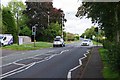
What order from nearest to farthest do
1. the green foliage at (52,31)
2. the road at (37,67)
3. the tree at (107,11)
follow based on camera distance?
1. the road at (37,67)
2. the tree at (107,11)
3. the green foliage at (52,31)

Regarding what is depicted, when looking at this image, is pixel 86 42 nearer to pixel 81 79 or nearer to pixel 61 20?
pixel 61 20

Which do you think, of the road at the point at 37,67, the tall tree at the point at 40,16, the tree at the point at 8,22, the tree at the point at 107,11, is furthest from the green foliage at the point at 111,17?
the tall tree at the point at 40,16

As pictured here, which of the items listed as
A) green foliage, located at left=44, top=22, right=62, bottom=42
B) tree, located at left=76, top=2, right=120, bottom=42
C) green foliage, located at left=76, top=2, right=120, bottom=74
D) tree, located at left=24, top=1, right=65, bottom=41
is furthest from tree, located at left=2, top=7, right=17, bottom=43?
tree, located at left=76, top=2, right=120, bottom=42

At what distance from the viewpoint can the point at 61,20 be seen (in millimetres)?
109938

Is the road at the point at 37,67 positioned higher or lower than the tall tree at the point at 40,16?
lower

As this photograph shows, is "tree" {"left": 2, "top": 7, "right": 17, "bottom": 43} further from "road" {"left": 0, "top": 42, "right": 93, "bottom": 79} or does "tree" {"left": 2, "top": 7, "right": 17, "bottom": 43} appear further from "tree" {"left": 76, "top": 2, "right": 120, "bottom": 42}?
"tree" {"left": 76, "top": 2, "right": 120, "bottom": 42}

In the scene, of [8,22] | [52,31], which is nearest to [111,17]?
[8,22]

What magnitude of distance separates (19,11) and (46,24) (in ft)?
88.8

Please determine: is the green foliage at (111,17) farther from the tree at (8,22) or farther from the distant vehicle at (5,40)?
the tree at (8,22)

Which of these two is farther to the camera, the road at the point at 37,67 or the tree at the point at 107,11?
the tree at the point at 107,11

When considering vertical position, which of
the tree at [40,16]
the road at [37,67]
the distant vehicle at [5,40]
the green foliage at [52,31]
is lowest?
the road at [37,67]

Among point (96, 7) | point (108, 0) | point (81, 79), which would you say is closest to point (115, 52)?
point (81, 79)

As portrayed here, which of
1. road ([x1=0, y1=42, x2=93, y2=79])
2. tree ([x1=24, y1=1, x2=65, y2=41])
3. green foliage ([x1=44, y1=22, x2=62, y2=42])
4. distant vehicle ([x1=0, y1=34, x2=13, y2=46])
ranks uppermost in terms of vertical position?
tree ([x1=24, y1=1, x2=65, y2=41])

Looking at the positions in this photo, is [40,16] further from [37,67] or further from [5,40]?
[37,67]
